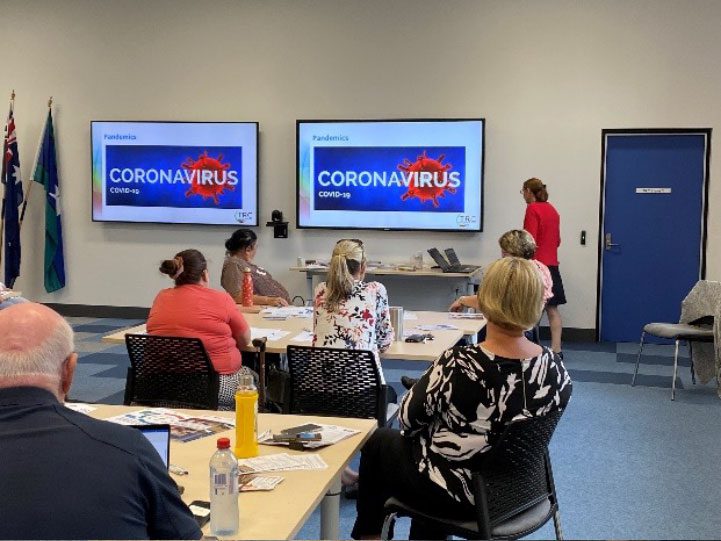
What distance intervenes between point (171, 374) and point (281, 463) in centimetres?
185

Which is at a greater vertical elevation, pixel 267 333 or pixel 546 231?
pixel 546 231

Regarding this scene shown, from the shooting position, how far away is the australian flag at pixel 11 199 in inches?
394

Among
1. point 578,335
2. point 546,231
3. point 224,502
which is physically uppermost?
point 546,231

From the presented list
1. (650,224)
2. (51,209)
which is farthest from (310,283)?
(650,224)

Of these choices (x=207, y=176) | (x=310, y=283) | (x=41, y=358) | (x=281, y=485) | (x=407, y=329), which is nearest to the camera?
(x=41, y=358)

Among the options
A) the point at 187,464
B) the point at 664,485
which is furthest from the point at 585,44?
the point at 187,464

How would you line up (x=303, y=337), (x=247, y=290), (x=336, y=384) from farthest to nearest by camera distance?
(x=247, y=290) < (x=303, y=337) < (x=336, y=384)

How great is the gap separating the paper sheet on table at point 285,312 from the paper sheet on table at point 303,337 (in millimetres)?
599

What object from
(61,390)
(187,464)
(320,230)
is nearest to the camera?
(61,390)

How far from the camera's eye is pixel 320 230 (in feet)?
31.3

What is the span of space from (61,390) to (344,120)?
7.61 m

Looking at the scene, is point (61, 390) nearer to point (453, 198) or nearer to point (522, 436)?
point (522, 436)

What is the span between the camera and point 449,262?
8844 millimetres

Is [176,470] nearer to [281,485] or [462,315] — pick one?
[281,485]
